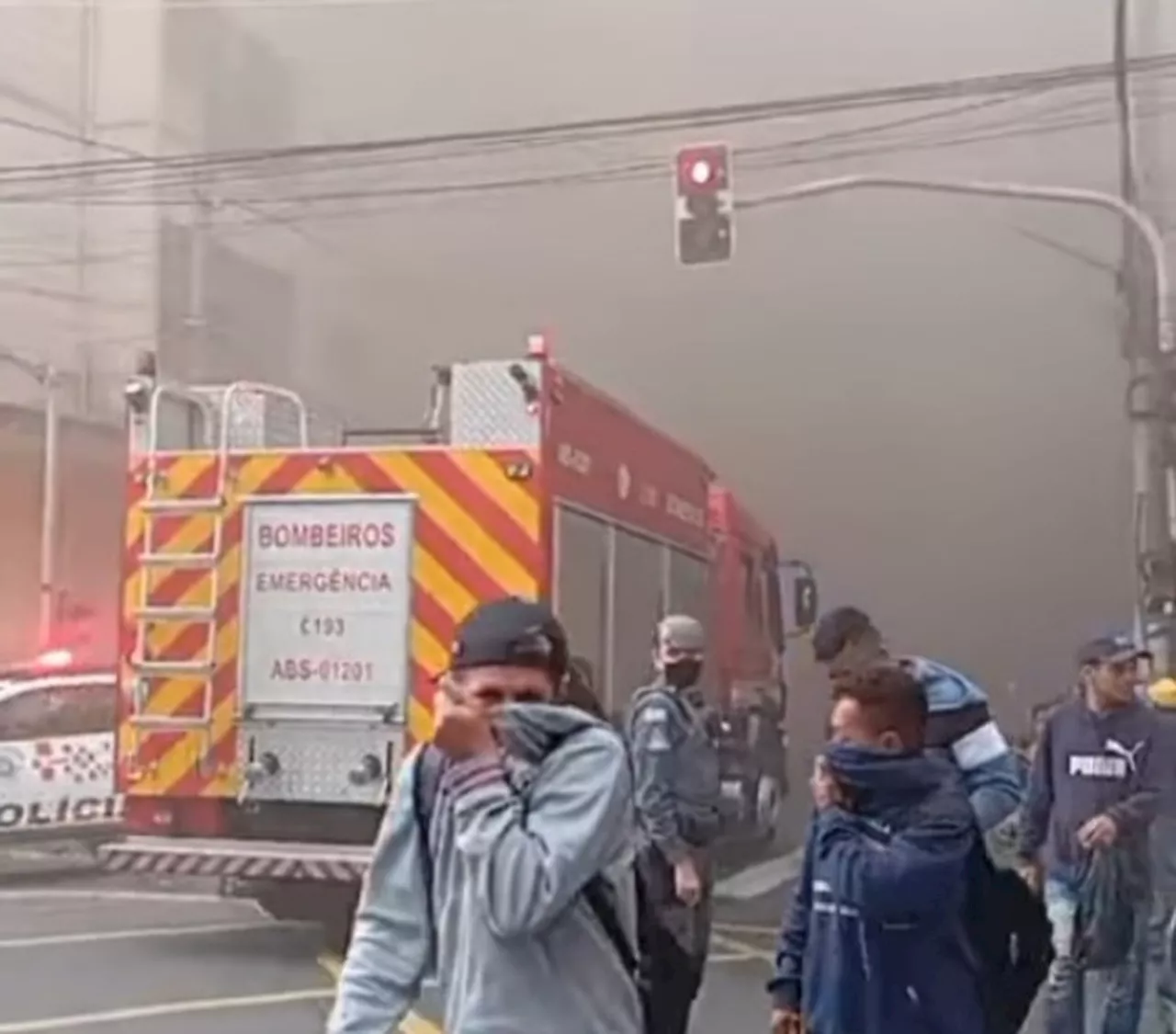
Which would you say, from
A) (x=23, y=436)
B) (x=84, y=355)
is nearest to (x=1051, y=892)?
(x=23, y=436)

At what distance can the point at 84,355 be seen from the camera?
83.1ft

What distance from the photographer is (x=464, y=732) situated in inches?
108

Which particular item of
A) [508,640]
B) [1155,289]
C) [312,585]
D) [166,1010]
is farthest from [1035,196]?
[508,640]

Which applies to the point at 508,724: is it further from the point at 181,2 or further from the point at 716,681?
the point at 181,2

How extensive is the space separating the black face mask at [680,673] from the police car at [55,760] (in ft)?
23.3

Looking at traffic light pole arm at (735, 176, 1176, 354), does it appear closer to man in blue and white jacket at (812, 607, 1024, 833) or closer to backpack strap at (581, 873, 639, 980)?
man in blue and white jacket at (812, 607, 1024, 833)

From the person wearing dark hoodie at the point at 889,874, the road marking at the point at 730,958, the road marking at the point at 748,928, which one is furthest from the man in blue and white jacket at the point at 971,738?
the road marking at the point at 748,928

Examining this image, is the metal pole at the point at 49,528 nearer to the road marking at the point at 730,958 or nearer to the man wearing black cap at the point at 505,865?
the road marking at the point at 730,958

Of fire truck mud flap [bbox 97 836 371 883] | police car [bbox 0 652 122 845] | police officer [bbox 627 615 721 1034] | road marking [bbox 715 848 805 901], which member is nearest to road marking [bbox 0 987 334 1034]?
fire truck mud flap [bbox 97 836 371 883]

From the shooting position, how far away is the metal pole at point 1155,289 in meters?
11.4

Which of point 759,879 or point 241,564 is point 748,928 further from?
point 241,564

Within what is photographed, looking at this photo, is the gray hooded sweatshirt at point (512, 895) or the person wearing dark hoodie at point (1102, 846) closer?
the gray hooded sweatshirt at point (512, 895)

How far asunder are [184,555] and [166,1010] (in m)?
1.98

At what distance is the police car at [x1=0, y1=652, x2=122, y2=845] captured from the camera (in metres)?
12.7
